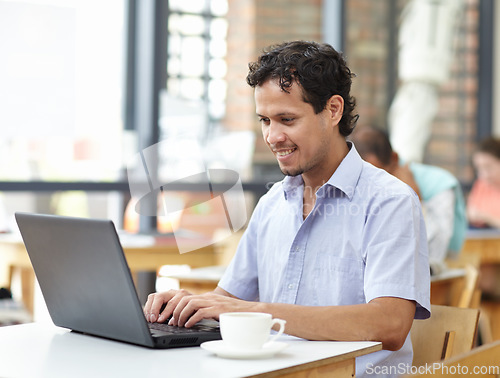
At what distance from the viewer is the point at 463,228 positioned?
11.5 feet

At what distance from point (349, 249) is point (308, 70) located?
384mm

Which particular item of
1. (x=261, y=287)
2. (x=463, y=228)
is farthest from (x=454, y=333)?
(x=463, y=228)

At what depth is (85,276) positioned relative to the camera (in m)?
1.31

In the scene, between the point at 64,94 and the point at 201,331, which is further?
the point at 64,94

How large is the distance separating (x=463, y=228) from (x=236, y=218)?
3.75ft

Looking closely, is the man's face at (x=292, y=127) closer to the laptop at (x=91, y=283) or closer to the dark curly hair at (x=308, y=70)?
the dark curly hair at (x=308, y=70)

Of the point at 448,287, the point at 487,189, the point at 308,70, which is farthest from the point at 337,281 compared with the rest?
the point at 487,189

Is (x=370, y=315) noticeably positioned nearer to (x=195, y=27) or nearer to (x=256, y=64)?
(x=256, y=64)

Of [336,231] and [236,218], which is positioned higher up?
[336,231]

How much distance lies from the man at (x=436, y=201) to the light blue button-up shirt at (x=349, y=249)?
53.7 inches

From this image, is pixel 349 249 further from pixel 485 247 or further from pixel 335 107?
pixel 485 247

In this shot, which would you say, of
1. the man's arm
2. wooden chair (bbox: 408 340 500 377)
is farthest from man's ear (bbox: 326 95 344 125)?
wooden chair (bbox: 408 340 500 377)

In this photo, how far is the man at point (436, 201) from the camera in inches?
121

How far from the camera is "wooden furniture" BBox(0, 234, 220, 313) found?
11.8ft
